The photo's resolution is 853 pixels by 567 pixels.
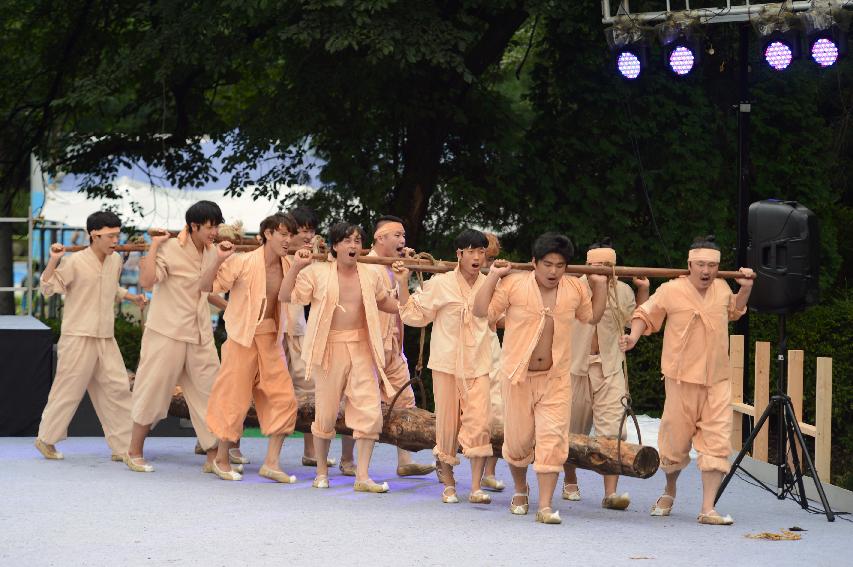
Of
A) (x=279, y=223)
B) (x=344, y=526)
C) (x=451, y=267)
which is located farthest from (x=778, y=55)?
(x=344, y=526)

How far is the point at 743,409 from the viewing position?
10.1 m

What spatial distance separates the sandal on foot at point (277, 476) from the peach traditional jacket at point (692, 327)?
2579 millimetres

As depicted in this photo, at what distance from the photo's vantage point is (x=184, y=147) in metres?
15.7

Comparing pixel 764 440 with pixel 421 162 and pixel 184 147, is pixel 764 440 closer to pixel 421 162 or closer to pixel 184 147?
pixel 421 162

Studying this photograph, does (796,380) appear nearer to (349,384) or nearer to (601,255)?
(601,255)

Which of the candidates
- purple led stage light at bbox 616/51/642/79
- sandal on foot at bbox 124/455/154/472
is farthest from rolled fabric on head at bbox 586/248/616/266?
sandal on foot at bbox 124/455/154/472

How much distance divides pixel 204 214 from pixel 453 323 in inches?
79.8

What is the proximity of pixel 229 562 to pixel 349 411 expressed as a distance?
2.42m

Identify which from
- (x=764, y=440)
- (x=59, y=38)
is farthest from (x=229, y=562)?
(x=59, y=38)

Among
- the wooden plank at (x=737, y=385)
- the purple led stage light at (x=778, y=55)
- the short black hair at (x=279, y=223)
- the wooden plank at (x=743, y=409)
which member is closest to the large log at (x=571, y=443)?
the short black hair at (x=279, y=223)

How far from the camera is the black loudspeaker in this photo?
27.4 feet

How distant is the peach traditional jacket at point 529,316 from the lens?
313 inches

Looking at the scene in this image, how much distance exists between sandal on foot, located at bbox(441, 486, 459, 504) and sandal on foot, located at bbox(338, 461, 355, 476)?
1202 mm

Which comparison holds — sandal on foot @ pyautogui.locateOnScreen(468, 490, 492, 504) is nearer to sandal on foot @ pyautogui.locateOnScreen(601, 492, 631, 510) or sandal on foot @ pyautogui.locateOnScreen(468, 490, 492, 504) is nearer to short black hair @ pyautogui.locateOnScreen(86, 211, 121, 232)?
sandal on foot @ pyautogui.locateOnScreen(601, 492, 631, 510)
